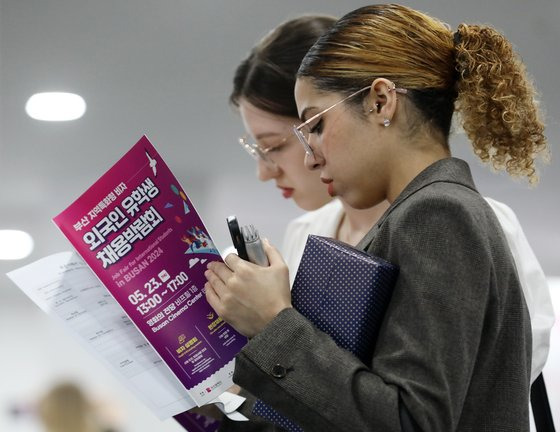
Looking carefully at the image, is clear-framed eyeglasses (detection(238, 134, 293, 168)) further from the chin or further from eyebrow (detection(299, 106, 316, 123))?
eyebrow (detection(299, 106, 316, 123))

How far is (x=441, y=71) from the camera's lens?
1.28 metres

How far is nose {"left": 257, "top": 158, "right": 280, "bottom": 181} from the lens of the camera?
212cm

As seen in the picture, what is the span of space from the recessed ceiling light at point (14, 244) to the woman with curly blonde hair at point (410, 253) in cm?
179

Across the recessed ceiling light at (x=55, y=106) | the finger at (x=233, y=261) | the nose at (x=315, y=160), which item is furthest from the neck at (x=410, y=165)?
the recessed ceiling light at (x=55, y=106)

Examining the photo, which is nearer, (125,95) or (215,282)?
(215,282)

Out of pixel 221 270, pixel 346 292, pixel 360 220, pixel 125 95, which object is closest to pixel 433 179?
pixel 346 292

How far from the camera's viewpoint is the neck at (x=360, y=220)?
6.77 feet

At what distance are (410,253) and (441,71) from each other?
0.36 m

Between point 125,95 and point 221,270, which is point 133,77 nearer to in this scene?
point 125,95

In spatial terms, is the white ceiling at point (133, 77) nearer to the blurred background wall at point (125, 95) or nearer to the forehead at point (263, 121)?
the blurred background wall at point (125, 95)

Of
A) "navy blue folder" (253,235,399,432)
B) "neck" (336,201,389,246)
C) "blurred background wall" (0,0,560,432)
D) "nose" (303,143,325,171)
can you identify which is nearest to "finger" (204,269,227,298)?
"navy blue folder" (253,235,399,432)

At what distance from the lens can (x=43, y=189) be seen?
9.52ft

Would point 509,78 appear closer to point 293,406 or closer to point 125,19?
point 293,406

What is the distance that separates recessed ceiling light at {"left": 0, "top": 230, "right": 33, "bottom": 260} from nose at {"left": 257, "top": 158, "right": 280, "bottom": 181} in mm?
1125
